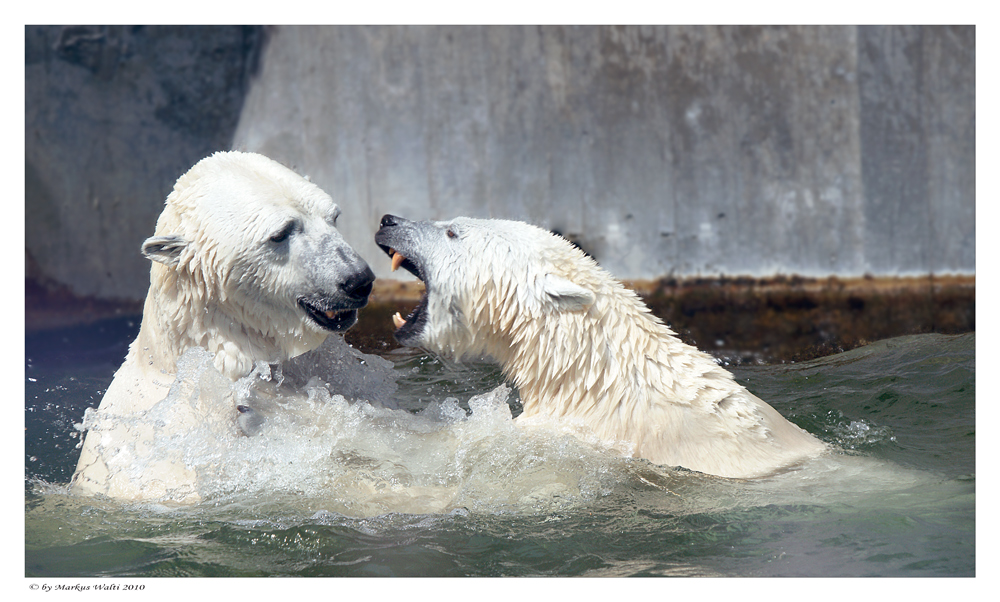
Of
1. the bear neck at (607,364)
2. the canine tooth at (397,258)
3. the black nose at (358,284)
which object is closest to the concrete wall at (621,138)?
the canine tooth at (397,258)

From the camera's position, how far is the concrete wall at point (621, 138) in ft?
23.7

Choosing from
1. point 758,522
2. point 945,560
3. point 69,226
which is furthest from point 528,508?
point 69,226

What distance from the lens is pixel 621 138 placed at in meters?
7.37

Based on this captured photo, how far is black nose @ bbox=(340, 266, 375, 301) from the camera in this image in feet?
8.80

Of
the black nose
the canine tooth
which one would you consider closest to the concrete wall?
the canine tooth

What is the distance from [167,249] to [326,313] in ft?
1.85

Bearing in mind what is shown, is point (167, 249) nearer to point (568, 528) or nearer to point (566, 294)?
point (566, 294)

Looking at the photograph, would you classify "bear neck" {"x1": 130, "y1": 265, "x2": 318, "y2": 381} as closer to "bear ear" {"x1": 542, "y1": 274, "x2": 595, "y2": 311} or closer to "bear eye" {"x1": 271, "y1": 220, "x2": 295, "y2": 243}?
"bear eye" {"x1": 271, "y1": 220, "x2": 295, "y2": 243}

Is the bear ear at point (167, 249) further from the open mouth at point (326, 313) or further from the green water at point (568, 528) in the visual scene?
the green water at point (568, 528)

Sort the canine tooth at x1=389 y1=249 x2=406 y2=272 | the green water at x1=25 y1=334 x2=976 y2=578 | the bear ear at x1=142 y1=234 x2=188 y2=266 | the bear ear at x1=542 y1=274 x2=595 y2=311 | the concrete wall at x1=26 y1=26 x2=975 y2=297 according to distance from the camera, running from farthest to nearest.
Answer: the concrete wall at x1=26 y1=26 x2=975 y2=297 < the canine tooth at x1=389 y1=249 x2=406 y2=272 < the bear ear at x1=542 y1=274 x2=595 y2=311 < the bear ear at x1=142 y1=234 x2=188 y2=266 < the green water at x1=25 y1=334 x2=976 y2=578

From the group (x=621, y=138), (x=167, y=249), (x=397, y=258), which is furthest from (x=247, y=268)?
(x=621, y=138)

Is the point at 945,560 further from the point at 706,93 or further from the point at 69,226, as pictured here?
the point at 69,226

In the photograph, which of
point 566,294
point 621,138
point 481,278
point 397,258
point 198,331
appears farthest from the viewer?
point 621,138

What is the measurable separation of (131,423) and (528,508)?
1.39 metres
